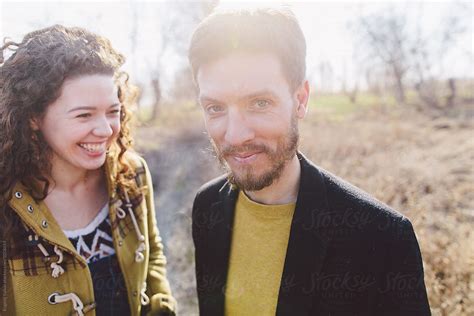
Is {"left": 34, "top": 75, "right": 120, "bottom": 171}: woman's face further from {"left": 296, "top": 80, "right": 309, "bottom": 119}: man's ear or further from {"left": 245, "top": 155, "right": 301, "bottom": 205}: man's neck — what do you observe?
{"left": 296, "top": 80, "right": 309, "bottom": 119}: man's ear

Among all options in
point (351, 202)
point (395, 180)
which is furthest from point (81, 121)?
point (395, 180)

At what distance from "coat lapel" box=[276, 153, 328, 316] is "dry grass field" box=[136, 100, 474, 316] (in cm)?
46

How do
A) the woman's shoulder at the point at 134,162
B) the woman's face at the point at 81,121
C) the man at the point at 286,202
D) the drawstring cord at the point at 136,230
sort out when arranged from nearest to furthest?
the man at the point at 286,202
the woman's face at the point at 81,121
the drawstring cord at the point at 136,230
the woman's shoulder at the point at 134,162

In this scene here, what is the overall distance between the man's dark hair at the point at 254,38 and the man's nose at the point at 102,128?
71 cm

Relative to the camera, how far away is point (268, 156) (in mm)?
1774

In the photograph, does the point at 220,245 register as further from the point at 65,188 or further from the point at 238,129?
the point at 65,188

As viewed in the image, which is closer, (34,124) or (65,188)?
(34,124)

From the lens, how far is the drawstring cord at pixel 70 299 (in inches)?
80.5

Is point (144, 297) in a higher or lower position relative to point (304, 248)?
lower

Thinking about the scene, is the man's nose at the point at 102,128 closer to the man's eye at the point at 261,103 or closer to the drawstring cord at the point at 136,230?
the drawstring cord at the point at 136,230

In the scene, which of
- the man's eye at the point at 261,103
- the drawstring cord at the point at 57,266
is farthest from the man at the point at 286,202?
the drawstring cord at the point at 57,266

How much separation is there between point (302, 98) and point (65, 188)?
5.03ft

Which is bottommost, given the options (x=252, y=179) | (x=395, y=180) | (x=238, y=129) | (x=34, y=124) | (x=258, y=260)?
(x=395, y=180)

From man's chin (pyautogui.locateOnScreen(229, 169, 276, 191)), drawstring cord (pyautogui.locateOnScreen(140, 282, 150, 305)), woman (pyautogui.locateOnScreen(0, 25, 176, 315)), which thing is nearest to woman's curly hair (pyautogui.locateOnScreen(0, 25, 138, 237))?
woman (pyautogui.locateOnScreen(0, 25, 176, 315))
